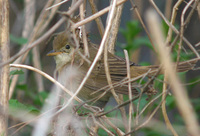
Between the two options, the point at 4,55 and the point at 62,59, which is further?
the point at 62,59

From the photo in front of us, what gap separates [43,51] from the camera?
4.20 m

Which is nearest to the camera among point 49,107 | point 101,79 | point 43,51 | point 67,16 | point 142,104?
point 67,16

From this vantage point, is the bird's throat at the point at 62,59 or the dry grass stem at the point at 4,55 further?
A: the bird's throat at the point at 62,59

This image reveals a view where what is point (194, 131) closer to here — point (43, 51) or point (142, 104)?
point (142, 104)

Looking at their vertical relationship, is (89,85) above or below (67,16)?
below

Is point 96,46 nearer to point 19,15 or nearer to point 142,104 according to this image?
point 142,104

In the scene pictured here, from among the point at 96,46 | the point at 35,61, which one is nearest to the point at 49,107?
the point at 96,46

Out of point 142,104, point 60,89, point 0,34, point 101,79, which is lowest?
point 142,104

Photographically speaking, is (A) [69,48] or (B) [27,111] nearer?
(B) [27,111]

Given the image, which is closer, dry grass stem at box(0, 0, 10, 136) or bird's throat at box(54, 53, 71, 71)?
dry grass stem at box(0, 0, 10, 136)

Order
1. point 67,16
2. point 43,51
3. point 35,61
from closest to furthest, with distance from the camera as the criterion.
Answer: point 67,16, point 35,61, point 43,51

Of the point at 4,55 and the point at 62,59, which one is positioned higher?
the point at 4,55

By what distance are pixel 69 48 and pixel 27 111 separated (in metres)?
1.03

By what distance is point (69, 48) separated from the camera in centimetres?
262
